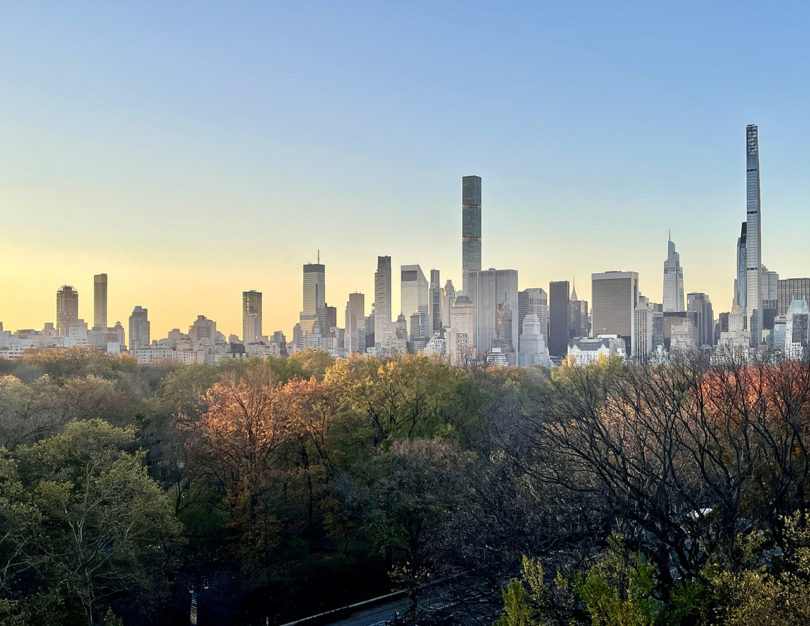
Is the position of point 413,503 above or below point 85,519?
below

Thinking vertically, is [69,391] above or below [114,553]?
above

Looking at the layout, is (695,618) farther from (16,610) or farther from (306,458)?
(306,458)

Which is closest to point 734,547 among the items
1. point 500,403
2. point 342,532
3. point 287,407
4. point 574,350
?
point 342,532

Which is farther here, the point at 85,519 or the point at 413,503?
the point at 413,503

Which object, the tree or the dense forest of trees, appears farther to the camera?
the tree

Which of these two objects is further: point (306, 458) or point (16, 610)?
point (306, 458)

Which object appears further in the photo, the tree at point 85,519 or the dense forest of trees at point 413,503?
the tree at point 85,519

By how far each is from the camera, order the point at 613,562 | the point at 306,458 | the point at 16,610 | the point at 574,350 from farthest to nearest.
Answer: the point at 574,350, the point at 306,458, the point at 16,610, the point at 613,562

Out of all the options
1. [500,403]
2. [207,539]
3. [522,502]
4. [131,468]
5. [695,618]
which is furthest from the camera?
[500,403]
